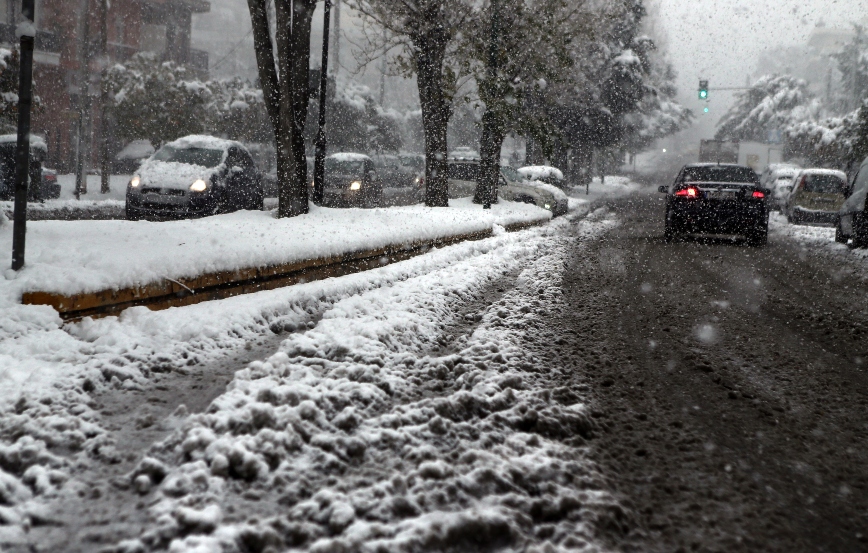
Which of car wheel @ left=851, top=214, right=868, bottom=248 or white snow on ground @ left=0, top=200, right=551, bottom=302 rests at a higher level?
car wheel @ left=851, top=214, right=868, bottom=248

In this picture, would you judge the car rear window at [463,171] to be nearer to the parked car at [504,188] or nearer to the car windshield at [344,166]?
the parked car at [504,188]

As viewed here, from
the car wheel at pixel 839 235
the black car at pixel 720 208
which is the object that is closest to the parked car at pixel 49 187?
the black car at pixel 720 208

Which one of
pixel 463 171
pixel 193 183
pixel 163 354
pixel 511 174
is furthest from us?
pixel 511 174

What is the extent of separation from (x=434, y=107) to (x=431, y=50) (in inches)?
49.9

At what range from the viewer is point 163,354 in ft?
14.1

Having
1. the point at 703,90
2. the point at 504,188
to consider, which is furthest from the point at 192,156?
the point at 703,90

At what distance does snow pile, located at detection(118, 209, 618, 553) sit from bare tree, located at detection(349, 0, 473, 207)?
42.4 feet

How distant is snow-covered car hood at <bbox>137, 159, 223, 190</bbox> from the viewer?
510 inches

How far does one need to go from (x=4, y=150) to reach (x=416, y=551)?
15558 mm

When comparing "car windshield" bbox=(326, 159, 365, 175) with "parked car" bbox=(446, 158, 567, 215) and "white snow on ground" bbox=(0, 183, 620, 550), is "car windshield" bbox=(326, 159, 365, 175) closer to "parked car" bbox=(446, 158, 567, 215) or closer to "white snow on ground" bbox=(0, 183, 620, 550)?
"parked car" bbox=(446, 158, 567, 215)

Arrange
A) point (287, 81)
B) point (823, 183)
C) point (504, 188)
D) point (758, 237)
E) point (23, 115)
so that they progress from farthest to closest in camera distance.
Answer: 1. point (504, 188)
2. point (823, 183)
3. point (758, 237)
4. point (287, 81)
5. point (23, 115)

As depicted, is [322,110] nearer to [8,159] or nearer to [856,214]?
[8,159]

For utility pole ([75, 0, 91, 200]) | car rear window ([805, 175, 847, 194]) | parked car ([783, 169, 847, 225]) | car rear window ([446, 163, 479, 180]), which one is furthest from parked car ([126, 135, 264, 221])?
car rear window ([805, 175, 847, 194])

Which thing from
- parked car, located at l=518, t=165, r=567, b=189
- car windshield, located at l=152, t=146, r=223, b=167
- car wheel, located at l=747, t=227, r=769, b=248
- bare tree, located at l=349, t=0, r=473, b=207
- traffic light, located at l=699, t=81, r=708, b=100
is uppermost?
traffic light, located at l=699, t=81, r=708, b=100
